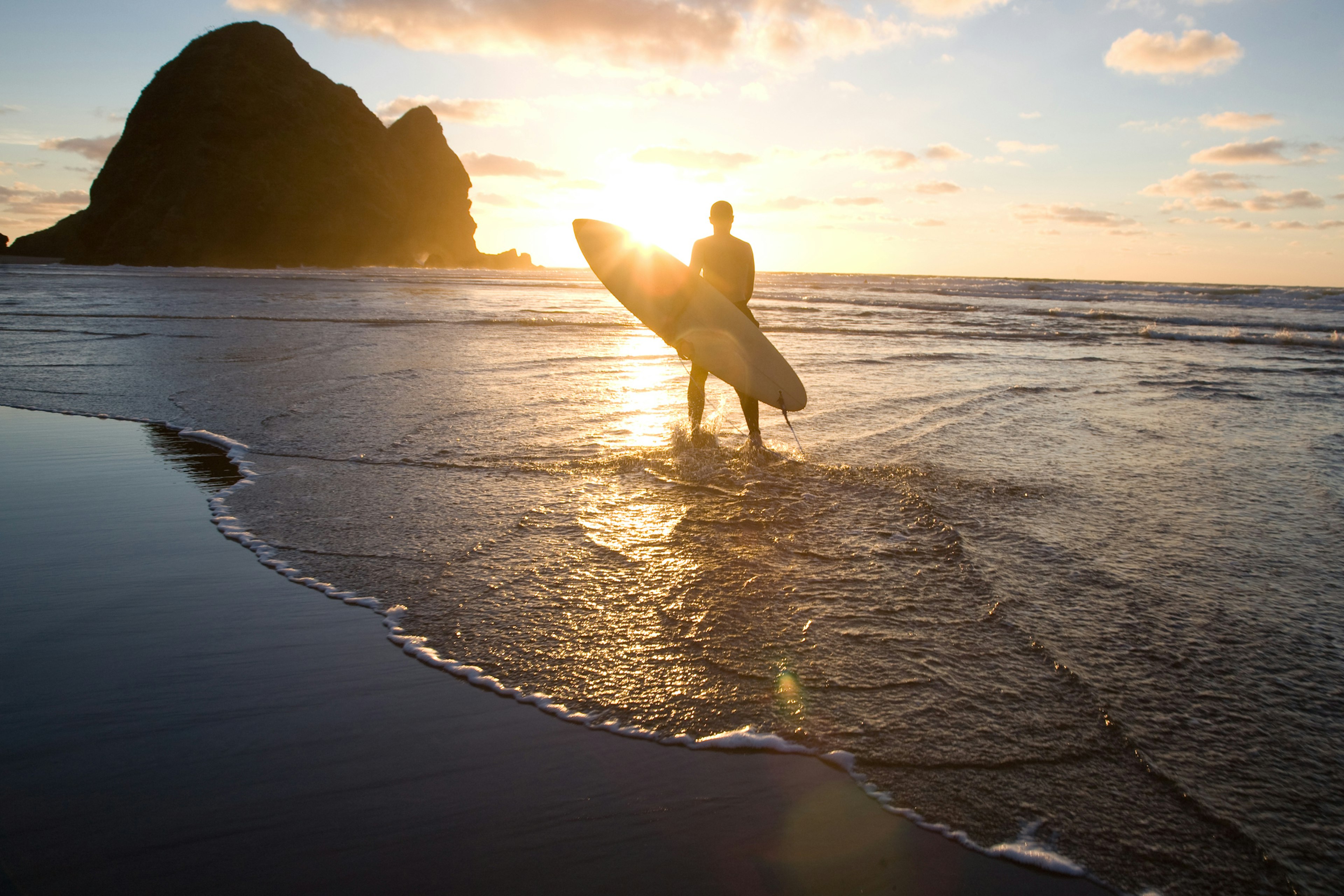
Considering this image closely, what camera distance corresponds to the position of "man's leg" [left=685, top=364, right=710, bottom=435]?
213 inches

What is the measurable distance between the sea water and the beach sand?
0.14m

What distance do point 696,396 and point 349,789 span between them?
394 centimetres

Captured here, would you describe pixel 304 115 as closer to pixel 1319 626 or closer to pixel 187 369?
pixel 187 369

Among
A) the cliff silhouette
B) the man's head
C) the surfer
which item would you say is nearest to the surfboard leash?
the surfer

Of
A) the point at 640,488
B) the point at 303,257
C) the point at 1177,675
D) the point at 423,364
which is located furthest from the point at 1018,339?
the point at 303,257

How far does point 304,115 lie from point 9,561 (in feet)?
329

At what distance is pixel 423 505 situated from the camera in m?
4.03

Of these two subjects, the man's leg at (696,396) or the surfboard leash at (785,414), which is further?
the man's leg at (696,396)

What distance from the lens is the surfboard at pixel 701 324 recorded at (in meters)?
5.40

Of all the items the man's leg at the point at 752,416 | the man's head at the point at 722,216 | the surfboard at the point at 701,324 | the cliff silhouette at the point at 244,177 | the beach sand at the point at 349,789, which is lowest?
the beach sand at the point at 349,789

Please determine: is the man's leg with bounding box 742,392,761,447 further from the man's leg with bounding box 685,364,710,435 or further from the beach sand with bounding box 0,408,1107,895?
the beach sand with bounding box 0,408,1107,895

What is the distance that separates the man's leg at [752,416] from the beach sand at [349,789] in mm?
3220

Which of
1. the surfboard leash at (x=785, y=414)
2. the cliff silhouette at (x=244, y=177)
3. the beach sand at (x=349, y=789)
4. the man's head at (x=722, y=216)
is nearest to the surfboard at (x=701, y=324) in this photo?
the surfboard leash at (x=785, y=414)

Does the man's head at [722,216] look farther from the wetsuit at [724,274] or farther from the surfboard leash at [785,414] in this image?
the surfboard leash at [785,414]
